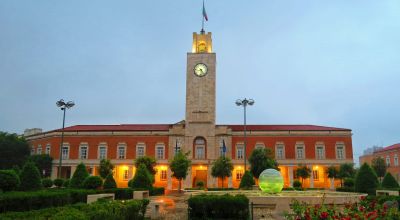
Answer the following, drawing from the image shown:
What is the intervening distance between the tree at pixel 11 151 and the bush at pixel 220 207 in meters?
44.4

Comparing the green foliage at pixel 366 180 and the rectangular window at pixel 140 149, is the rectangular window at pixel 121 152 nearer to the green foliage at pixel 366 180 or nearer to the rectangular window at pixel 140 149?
the rectangular window at pixel 140 149

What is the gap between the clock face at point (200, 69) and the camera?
165ft

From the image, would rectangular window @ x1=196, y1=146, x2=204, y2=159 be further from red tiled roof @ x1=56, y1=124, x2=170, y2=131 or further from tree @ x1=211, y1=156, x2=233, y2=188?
tree @ x1=211, y1=156, x2=233, y2=188

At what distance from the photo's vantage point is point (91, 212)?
1015cm

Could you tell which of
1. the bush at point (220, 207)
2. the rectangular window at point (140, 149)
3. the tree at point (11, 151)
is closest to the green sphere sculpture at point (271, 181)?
the bush at point (220, 207)

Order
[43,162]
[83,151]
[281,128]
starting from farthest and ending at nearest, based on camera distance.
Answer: [281,128], [83,151], [43,162]

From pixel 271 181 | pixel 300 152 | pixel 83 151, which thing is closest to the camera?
pixel 271 181

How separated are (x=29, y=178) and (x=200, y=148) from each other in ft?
90.6

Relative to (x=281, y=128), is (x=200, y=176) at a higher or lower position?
lower

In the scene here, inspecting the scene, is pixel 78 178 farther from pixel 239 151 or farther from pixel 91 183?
pixel 239 151

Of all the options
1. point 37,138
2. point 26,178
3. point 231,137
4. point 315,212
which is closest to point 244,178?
point 231,137

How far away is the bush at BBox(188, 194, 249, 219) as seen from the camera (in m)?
14.6

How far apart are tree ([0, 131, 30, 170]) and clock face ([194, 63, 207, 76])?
2832 cm

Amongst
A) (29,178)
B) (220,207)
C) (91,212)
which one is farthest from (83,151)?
(91,212)
